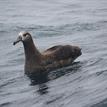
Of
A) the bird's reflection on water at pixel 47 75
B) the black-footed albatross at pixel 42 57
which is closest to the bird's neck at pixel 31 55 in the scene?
the black-footed albatross at pixel 42 57

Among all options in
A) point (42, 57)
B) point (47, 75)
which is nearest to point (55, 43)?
point (42, 57)

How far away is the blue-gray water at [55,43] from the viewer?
15570 mm

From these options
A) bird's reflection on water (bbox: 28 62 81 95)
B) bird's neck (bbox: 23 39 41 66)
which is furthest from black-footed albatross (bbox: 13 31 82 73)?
bird's reflection on water (bbox: 28 62 81 95)

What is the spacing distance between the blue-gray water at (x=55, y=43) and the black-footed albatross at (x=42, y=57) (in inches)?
11.4

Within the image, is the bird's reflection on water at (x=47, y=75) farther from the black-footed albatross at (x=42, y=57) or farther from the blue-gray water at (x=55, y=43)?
the black-footed albatross at (x=42, y=57)

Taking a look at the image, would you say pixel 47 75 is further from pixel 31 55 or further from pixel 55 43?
pixel 55 43

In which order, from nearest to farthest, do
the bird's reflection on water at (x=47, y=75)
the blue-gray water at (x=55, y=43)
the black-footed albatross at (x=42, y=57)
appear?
the blue-gray water at (x=55, y=43), the bird's reflection on water at (x=47, y=75), the black-footed albatross at (x=42, y=57)

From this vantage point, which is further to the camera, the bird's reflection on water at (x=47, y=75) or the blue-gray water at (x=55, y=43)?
the bird's reflection on water at (x=47, y=75)

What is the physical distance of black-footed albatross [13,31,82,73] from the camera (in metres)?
18.2

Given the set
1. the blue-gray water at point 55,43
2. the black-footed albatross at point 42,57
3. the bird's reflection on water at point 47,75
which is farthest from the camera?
the black-footed albatross at point 42,57

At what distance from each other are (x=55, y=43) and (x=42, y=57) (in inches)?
136

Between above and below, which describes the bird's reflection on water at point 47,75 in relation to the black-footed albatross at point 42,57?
below

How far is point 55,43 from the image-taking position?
21.8m

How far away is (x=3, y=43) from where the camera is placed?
22375mm
